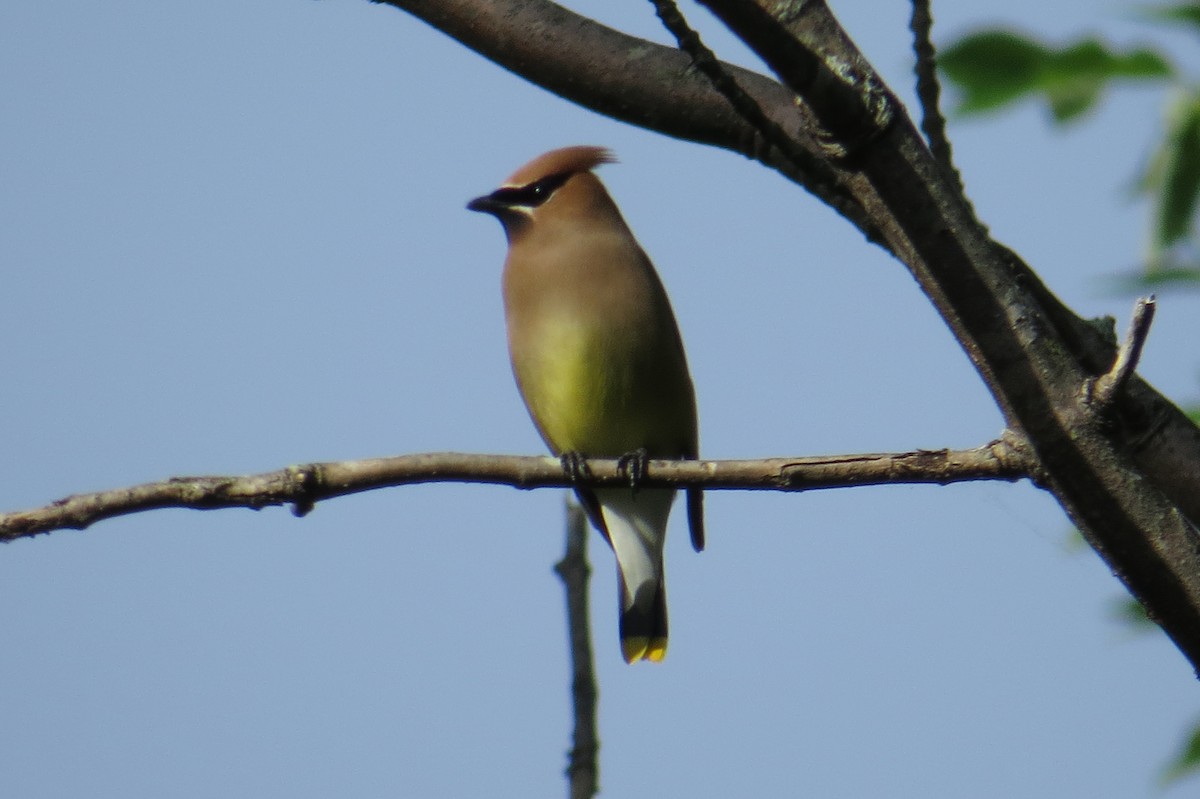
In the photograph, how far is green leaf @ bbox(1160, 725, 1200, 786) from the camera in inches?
101

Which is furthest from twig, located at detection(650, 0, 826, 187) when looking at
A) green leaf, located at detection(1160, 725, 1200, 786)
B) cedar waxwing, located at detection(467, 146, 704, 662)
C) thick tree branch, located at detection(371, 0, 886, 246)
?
cedar waxwing, located at detection(467, 146, 704, 662)

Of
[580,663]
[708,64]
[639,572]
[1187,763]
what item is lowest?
[1187,763]

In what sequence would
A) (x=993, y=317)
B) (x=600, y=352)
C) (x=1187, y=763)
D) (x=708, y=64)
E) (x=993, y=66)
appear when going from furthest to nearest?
(x=600, y=352) → (x=993, y=66) → (x=1187, y=763) → (x=708, y=64) → (x=993, y=317)

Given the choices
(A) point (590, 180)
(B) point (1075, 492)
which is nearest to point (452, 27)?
(B) point (1075, 492)

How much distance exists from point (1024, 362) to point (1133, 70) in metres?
1.01

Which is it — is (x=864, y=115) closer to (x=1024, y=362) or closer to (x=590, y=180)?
(x=1024, y=362)

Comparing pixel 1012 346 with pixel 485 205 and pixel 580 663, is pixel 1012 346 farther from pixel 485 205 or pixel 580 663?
pixel 485 205

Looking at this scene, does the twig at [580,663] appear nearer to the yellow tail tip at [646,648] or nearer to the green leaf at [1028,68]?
the green leaf at [1028,68]

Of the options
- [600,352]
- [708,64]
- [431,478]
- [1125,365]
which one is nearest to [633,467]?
[600,352]

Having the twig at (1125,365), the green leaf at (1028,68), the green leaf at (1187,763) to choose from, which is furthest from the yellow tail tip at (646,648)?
the twig at (1125,365)

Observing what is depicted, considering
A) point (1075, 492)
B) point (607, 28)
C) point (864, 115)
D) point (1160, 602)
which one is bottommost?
point (1160, 602)

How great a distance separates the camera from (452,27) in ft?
9.21

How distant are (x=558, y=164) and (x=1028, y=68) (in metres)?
2.42

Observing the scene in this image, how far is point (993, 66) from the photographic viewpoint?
2.69 metres
